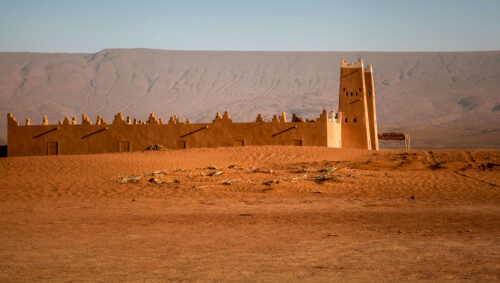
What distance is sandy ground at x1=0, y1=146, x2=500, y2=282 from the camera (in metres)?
7.41

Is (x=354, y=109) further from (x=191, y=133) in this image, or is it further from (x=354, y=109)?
(x=191, y=133)

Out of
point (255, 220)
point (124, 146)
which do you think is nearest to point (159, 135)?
point (124, 146)

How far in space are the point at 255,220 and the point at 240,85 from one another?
539 ft

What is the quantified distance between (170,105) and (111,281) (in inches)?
5916

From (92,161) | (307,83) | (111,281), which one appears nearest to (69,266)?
(111,281)

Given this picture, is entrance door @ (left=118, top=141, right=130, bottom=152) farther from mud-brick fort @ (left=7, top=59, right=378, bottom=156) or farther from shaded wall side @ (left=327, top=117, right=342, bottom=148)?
shaded wall side @ (left=327, top=117, right=342, bottom=148)

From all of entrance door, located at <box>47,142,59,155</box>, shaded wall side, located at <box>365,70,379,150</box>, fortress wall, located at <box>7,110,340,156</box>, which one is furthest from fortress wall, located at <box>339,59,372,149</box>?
entrance door, located at <box>47,142,59,155</box>

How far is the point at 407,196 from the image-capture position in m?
16.1

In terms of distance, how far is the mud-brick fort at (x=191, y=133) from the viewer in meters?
34.7

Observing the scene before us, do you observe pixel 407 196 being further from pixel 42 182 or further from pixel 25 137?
pixel 25 137

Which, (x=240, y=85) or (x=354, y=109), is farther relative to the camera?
(x=240, y=85)

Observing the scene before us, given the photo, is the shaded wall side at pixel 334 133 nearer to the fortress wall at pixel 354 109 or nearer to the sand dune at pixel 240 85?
the fortress wall at pixel 354 109

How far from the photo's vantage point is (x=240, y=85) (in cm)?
17512

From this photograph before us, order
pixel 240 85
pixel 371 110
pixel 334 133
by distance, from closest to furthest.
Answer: pixel 334 133 → pixel 371 110 → pixel 240 85
